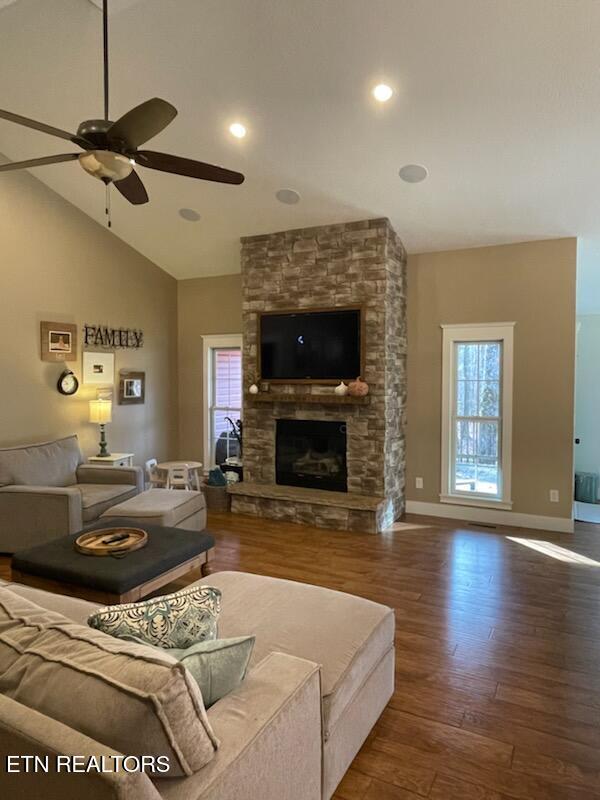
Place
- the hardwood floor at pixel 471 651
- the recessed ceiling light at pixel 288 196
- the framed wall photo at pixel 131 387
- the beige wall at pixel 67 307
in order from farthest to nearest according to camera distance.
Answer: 1. the framed wall photo at pixel 131 387
2. the beige wall at pixel 67 307
3. the recessed ceiling light at pixel 288 196
4. the hardwood floor at pixel 471 651

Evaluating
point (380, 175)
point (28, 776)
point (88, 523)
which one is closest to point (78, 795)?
point (28, 776)

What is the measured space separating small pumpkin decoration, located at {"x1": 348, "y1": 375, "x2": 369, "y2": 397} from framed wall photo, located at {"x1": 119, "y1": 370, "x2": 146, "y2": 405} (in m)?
2.90

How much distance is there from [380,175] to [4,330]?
383cm

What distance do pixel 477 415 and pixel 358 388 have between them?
4.69ft

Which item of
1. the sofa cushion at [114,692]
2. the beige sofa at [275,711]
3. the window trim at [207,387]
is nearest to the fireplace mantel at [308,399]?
the window trim at [207,387]

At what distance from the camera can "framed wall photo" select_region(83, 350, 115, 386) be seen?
18.6ft

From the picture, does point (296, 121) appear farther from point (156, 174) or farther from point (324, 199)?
point (156, 174)

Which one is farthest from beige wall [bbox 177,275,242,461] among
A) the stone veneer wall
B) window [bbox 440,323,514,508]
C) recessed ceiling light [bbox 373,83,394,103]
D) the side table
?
recessed ceiling light [bbox 373,83,394,103]

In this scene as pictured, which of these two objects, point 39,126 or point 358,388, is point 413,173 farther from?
point 39,126

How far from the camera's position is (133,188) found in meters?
3.11

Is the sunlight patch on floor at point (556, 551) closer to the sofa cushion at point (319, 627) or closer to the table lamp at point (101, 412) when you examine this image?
the sofa cushion at point (319, 627)

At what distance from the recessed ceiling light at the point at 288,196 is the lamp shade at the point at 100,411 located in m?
2.93

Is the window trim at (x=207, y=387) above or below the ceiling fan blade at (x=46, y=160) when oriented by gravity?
below

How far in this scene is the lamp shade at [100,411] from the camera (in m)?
5.49
